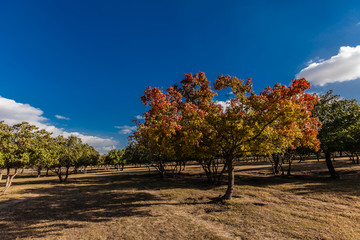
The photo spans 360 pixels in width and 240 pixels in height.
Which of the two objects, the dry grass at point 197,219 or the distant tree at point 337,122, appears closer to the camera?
the dry grass at point 197,219

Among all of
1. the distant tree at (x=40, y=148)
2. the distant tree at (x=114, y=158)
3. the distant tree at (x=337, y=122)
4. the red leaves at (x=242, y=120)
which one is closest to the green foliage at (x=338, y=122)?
the distant tree at (x=337, y=122)

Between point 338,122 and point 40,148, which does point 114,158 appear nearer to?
point 40,148

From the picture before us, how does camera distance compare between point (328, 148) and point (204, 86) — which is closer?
point (204, 86)

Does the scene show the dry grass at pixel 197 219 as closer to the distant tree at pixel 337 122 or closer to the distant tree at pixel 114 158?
the distant tree at pixel 337 122

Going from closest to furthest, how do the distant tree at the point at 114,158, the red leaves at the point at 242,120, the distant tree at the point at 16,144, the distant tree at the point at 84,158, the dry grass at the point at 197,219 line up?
the dry grass at the point at 197,219
the red leaves at the point at 242,120
the distant tree at the point at 16,144
the distant tree at the point at 84,158
the distant tree at the point at 114,158

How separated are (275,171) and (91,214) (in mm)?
34401

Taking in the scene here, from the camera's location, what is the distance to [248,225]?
10.1m

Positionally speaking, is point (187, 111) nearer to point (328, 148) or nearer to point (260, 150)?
point (260, 150)

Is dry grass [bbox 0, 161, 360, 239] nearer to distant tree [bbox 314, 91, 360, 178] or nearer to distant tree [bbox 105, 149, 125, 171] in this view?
distant tree [bbox 314, 91, 360, 178]

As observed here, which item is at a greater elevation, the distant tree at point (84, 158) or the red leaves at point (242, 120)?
the red leaves at point (242, 120)

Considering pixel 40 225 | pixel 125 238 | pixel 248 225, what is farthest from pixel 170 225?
pixel 40 225

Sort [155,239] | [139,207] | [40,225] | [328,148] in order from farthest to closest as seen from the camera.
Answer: [328,148]
[139,207]
[40,225]
[155,239]

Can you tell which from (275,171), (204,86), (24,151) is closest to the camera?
(204,86)

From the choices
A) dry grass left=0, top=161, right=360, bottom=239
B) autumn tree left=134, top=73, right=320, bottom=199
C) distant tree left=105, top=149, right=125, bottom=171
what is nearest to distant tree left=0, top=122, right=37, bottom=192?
dry grass left=0, top=161, right=360, bottom=239
